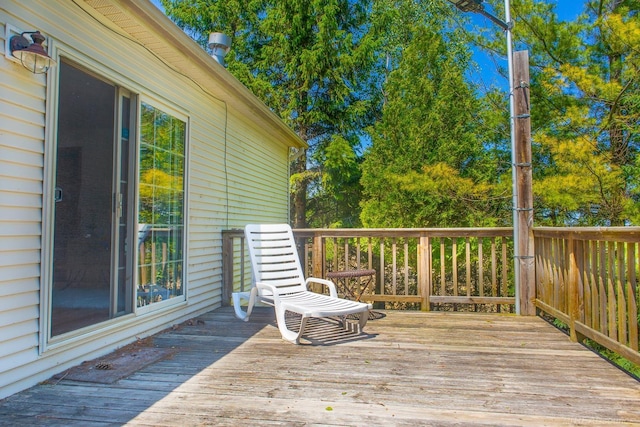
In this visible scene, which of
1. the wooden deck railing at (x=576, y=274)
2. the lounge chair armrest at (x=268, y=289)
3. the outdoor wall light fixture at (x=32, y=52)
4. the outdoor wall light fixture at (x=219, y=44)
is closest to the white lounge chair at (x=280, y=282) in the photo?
the lounge chair armrest at (x=268, y=289)

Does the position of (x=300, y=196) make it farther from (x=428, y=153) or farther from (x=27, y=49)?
(x=27, y=49)

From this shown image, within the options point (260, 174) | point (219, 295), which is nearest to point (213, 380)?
point (219, 295)

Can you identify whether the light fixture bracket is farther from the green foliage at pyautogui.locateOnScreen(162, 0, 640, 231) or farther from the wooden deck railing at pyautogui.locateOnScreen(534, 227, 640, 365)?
the green foliage at pyautogui.locateOnScreen(162, 0, 640, 231)

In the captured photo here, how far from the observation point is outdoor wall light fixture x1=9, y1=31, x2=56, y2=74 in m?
2.48

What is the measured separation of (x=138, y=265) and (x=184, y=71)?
206 cm

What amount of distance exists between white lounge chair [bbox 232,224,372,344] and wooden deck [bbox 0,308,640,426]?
28cm

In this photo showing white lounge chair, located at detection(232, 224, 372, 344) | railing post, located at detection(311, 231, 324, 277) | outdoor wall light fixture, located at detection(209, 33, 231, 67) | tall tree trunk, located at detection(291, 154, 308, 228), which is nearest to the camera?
white lounge chair, located at detection(232, 224, 372, 344)

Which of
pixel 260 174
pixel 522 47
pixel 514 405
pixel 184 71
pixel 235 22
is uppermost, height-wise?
pixel 235 22

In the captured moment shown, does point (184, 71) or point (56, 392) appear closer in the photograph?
point (56, 392)

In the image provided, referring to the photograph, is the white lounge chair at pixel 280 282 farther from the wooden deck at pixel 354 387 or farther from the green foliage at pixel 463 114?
the green foliage at pixel 463 114

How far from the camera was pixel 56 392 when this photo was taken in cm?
250

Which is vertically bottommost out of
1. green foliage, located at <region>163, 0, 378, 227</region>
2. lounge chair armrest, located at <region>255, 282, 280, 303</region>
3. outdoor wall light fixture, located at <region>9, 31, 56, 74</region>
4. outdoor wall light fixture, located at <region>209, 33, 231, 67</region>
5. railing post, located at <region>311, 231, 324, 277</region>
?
lounge chair armrest, located at <region>255, 282, 280, 303</region>

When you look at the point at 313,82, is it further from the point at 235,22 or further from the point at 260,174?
the point at 260,174

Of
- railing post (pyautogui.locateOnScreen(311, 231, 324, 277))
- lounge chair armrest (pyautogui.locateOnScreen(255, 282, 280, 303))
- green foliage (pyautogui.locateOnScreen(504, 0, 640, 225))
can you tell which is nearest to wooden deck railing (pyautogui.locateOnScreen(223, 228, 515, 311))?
railing post (pyautogui.locateOnScreen(311, 231, 324, 277))
